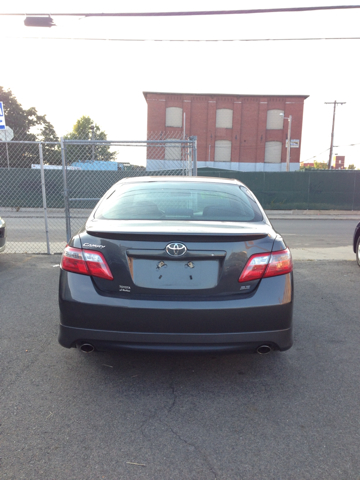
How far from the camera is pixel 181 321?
8.82 feet

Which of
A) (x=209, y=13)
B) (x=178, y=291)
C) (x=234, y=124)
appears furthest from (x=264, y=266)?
(x=234, y=124)

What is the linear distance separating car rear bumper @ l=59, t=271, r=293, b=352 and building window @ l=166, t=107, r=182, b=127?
48170 mm

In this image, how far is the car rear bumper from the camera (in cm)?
269

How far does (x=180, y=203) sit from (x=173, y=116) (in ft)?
156

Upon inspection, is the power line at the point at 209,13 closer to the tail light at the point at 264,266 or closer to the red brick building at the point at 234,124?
the tail light at the point at 264,266

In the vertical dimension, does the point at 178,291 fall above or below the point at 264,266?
below

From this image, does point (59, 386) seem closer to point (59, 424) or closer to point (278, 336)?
point (59, 424)

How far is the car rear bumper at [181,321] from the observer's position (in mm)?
2693

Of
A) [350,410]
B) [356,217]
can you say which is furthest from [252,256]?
[356,217]

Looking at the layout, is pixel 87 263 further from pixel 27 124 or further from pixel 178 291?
pixel 27 124

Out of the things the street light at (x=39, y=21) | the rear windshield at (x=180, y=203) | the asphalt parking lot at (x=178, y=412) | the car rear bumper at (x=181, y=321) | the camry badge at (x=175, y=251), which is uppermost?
the street light at (x=39, y=21)

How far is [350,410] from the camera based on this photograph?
2.75m

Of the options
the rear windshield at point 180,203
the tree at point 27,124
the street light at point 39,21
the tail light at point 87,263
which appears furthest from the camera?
the tree at point 27,124

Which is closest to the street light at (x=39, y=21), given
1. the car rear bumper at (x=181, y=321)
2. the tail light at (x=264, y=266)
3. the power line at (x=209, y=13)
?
the power line at (x=209, y=13)
